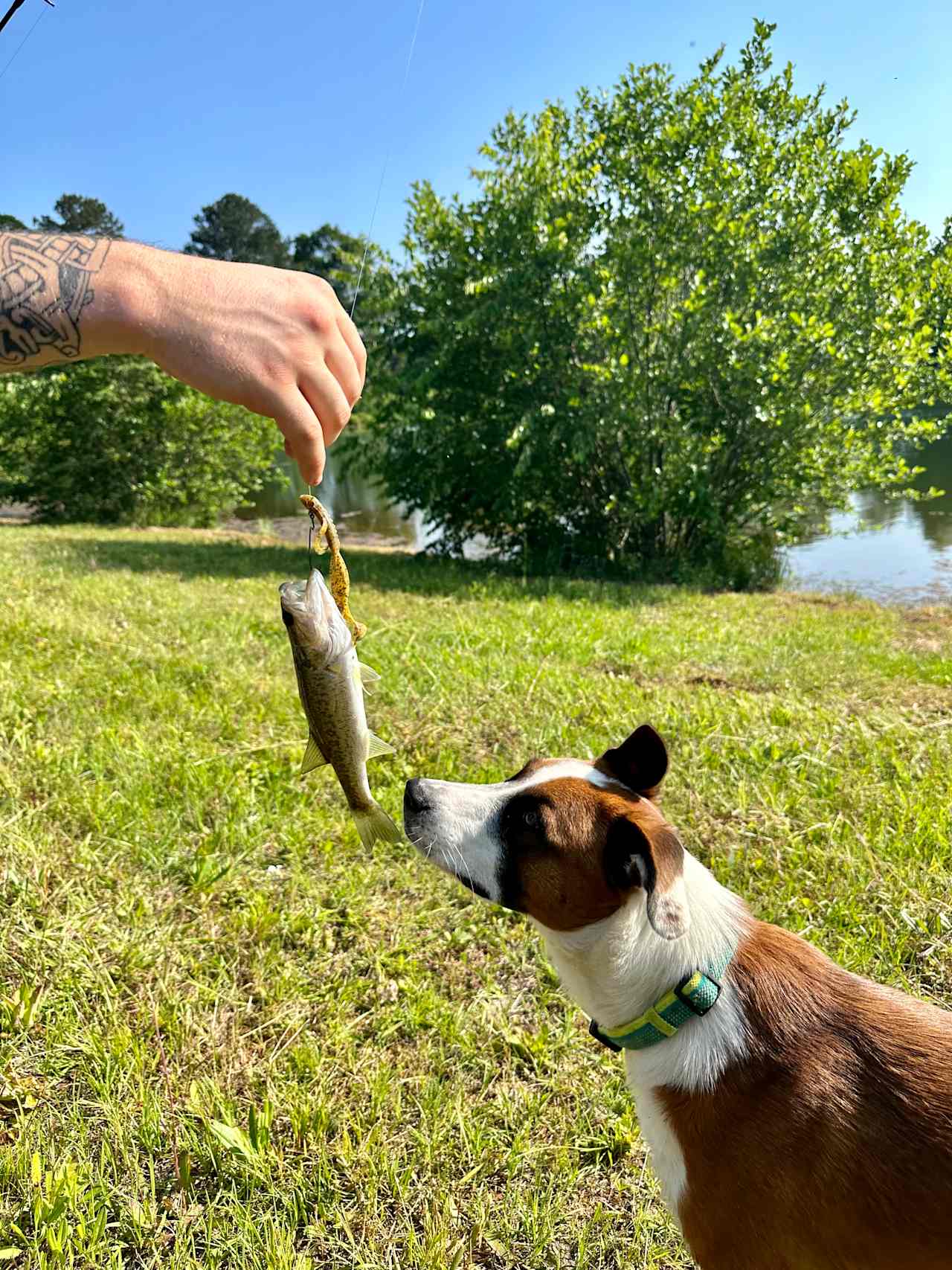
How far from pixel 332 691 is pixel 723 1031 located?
4.16 ft

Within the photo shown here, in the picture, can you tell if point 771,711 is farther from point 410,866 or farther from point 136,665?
point 136,665

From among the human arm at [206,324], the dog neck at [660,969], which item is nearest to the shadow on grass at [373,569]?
the dog neck at [660,969]

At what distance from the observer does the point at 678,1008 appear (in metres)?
1.91

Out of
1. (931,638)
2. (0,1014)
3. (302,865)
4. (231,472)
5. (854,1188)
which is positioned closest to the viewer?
(854,1188)

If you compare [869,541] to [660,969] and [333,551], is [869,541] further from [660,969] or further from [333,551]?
[333,551]

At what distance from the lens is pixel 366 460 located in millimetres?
12312

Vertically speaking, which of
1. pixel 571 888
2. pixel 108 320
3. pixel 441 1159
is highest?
pixel 108 320

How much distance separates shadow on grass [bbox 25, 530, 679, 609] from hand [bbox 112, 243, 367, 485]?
7.40 m

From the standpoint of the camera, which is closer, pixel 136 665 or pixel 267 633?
pixel 136 665

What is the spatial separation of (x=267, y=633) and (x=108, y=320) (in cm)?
516

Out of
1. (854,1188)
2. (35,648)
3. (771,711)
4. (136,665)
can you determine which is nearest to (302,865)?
(854,1188)

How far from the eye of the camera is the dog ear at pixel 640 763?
2215 mm

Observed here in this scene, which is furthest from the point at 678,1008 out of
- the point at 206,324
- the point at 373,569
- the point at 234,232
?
the point at 234,232

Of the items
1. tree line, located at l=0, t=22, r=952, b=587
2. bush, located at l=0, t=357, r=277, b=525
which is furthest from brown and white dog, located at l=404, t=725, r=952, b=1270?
bush, located at l=0, t=357, r=277, b=525
